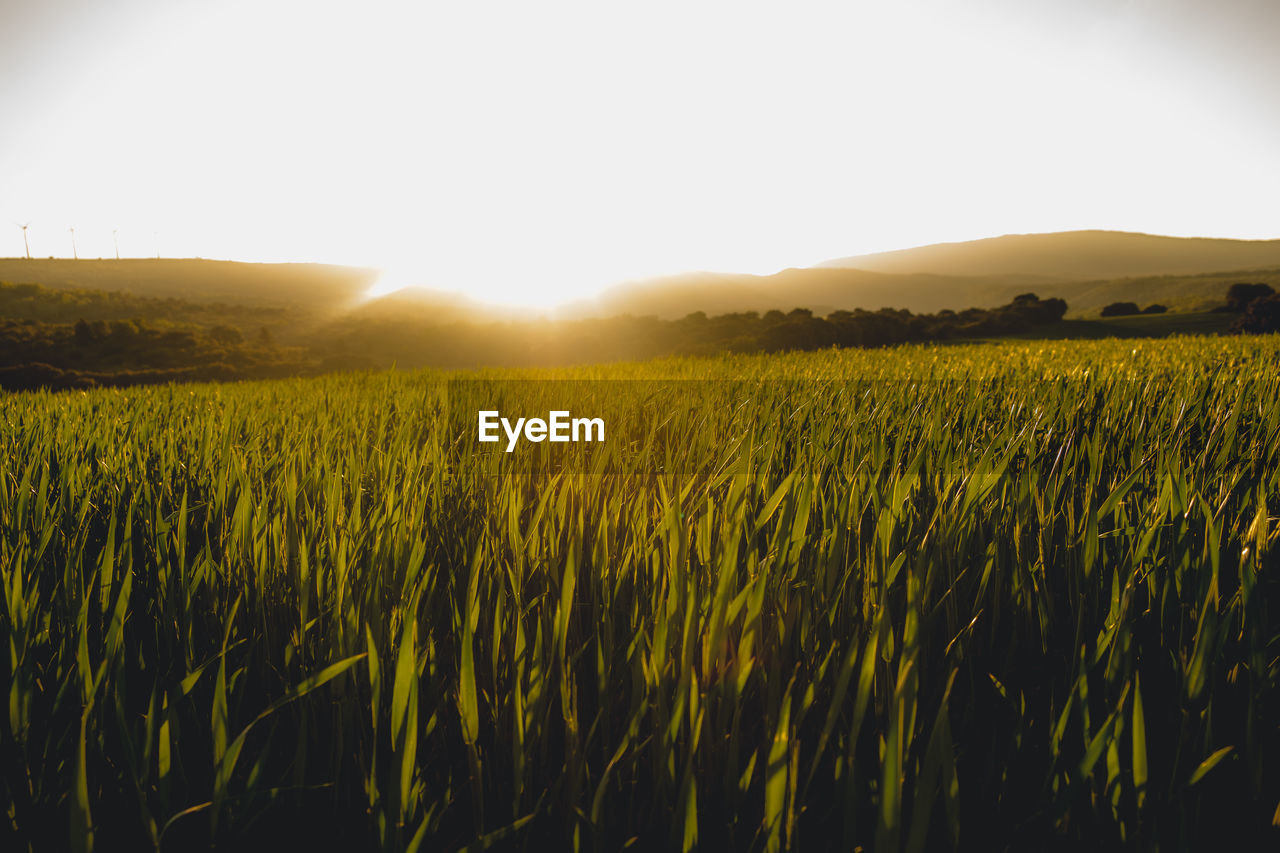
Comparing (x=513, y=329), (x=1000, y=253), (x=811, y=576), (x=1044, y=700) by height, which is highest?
(x=1000, y=253)

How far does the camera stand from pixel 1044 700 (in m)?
0.66

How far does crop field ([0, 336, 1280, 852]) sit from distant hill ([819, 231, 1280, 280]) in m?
102

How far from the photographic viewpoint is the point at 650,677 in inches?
23.9

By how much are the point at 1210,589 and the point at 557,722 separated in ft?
2.34

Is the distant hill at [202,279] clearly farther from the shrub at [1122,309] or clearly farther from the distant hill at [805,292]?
the shrub at [1122,309]

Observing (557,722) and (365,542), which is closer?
(557,722)

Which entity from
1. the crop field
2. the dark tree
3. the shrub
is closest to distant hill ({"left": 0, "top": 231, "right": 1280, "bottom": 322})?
the shrub

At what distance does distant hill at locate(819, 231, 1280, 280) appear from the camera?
92.5m

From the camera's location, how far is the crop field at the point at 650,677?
0.48 meters

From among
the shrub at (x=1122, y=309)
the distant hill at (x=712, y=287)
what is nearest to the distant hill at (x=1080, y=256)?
the distant hill at (x=712, y=287)

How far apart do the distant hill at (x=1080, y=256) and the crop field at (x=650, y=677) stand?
10157 centimetres

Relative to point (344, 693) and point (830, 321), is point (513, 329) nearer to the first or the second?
point (830, 321)

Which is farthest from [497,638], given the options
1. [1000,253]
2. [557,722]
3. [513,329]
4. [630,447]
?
[1000,253]

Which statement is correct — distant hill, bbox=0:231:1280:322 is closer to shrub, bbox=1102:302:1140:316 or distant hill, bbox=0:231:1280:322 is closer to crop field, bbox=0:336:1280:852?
shrub, bbox=1102:302:1140:316
